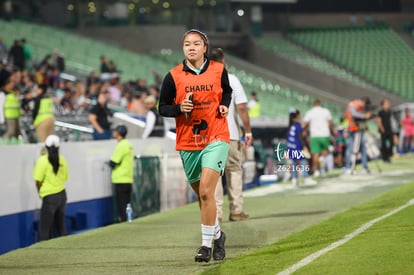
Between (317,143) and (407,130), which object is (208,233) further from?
(407,130)

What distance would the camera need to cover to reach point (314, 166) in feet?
87.4

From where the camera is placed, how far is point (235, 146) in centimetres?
1540

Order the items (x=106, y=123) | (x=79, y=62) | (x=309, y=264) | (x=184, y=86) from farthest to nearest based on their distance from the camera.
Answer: (x=79, y=62), (x=106, y=123), (x=184, y=86), (x=309, y=264)

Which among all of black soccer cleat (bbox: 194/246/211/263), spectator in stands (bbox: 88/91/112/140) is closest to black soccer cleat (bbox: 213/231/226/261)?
black soccer cleat (bbox: 194/246/211/263)

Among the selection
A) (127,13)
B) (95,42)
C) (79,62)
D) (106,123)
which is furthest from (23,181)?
(127,13)

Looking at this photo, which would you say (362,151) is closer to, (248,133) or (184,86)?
(248,133)

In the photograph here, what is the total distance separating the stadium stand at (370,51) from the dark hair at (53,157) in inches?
1596

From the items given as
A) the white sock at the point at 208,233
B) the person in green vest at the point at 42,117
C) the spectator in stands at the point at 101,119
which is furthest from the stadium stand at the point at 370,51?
the white sock at the point at 208,233

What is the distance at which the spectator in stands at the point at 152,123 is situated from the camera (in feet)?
78.4

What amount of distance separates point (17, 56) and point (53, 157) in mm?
15424

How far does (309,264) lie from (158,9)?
46.4m

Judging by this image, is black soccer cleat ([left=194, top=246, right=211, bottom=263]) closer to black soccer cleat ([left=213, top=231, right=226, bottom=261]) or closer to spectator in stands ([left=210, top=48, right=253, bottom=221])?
black soccer cleat ([left=213, top=231, right=226, bottom=261])

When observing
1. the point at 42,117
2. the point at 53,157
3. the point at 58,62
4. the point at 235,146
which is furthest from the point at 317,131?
the point at 58,62

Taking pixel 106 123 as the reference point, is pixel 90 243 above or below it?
below
